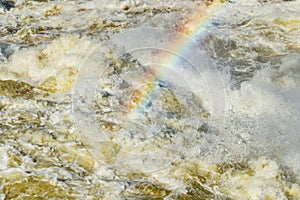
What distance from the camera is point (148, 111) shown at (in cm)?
738

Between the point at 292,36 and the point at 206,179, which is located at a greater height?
the point at 292,36

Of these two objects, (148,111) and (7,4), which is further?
(7,4)

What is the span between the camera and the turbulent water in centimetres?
580

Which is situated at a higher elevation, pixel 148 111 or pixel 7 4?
→ pixel 7 4

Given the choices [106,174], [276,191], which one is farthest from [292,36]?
[106,174]

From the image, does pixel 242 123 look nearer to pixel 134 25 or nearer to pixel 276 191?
pixel 276 191

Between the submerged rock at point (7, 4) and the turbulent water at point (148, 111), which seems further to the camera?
the submerged rock at point (7, 4)

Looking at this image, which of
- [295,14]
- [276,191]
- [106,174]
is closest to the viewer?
[276,191]

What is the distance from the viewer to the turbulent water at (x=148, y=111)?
580 centimetres

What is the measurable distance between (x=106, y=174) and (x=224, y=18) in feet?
24.1

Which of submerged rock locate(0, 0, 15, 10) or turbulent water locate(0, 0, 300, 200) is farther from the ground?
submerged rock locate(0, 0, 15, 10)

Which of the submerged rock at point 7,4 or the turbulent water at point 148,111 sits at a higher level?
the submerged rock at point 7,4

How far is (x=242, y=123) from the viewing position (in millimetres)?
7004

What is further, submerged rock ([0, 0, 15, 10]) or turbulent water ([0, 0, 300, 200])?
submerged rock ([0, 0, 15, 10])
